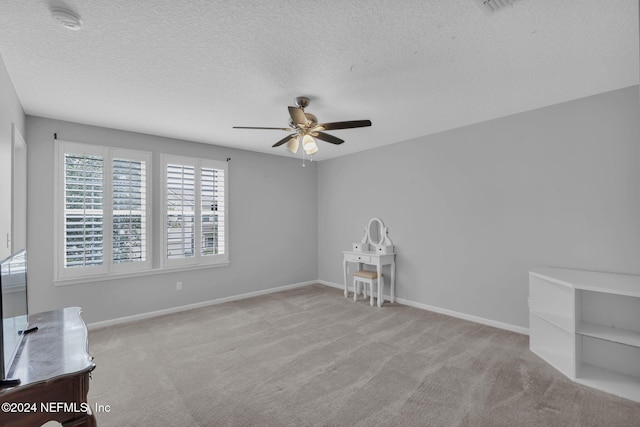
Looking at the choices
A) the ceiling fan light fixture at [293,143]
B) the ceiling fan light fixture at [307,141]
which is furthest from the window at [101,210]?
the ceiling fan light fixture at [307,141]

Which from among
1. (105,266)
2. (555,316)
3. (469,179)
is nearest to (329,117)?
(469,179)

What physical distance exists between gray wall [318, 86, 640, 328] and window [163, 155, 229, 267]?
2470mm

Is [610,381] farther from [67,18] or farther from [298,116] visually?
[67,18]

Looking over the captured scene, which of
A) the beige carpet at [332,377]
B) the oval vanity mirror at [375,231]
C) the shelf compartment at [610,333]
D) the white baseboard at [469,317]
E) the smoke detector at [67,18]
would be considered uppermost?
the smoke detector at [67,18]

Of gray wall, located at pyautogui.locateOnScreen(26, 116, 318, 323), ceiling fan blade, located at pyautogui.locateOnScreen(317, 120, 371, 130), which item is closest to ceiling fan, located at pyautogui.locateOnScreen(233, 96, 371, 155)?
ceiling fan blade, located at pyautogui.locateOnScreen(317, 120, 371, 130)

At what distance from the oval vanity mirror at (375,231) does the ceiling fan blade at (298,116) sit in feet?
9.00

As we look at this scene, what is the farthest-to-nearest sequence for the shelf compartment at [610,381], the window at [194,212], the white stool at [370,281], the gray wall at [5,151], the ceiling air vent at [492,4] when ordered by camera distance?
the white stool at [370,281] < the window at [194,212] < the shelf compartment at [610,381] < the gray wall at [5,151] < the ceiling air vent at [492,4]

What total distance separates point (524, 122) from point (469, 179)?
2.87ft

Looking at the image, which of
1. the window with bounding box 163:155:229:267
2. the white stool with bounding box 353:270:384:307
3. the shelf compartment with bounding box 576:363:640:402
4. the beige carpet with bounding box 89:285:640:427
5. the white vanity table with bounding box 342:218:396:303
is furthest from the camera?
the white vanity table with bounding box 342:218:396:303

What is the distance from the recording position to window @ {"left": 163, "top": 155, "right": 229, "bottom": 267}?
4309mm

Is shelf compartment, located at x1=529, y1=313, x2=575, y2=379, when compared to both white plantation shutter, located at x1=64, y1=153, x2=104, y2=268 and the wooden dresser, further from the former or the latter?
white plantation shutter, located at x1=64, y1=153, x2=104, y2=268

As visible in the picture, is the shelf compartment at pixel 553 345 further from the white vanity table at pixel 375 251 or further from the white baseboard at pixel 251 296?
the white vanity table at pixel 375 251

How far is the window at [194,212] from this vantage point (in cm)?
431

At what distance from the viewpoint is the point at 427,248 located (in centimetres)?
439
